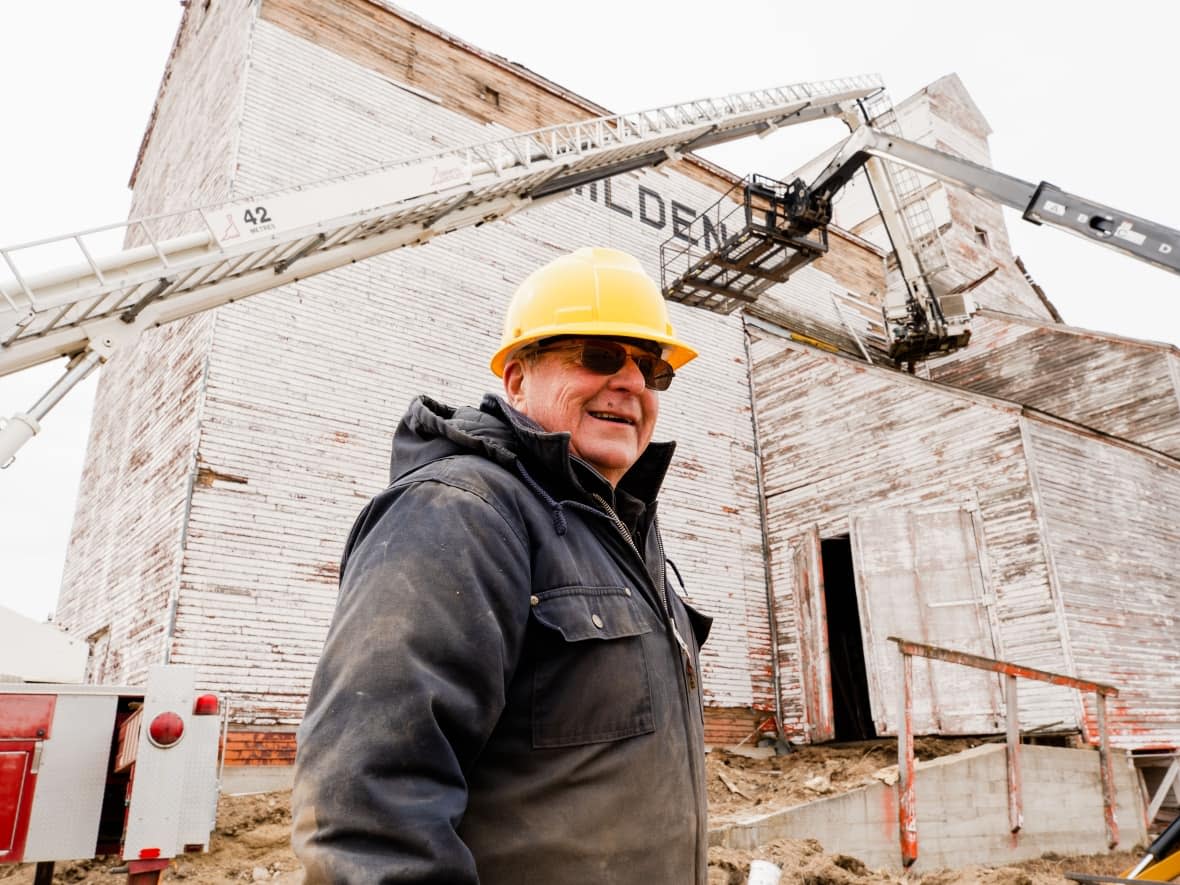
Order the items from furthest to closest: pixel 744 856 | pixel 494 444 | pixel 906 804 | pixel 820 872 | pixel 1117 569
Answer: pixel 1117 569 → pixel 906 804 → pixel 744 856 → pixel 820 872 → pixel 494 444

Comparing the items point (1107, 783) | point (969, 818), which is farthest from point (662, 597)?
point (1107, 783)

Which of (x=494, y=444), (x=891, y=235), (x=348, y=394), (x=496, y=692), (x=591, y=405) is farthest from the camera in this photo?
(x=891, y=235)

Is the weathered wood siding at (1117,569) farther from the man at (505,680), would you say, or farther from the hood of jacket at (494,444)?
the hood of jacket at (494,444)

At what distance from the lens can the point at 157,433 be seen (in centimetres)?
1125

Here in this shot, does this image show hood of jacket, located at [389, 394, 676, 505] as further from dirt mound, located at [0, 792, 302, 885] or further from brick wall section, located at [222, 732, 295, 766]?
brick wall section, located at [222, 732, 295, 766]

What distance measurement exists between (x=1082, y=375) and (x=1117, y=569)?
21.3 ft

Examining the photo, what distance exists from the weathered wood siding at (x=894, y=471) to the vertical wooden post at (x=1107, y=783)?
107 centimetres

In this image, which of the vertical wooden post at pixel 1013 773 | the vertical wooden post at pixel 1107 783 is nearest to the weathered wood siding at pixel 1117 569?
the vertical wooden post at pixel 1107 783

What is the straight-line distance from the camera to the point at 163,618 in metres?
9.40

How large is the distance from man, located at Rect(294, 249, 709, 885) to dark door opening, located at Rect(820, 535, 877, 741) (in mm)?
13299

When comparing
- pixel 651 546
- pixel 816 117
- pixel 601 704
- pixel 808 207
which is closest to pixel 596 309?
pixel 651 546

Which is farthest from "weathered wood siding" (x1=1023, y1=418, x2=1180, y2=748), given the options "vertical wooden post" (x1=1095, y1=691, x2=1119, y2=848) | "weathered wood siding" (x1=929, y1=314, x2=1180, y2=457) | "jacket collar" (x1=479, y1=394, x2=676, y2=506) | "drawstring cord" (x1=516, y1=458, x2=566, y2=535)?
"drawstring cord" (x1=516, y1=458, x2=566, y2=535)

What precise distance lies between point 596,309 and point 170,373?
10.8 meters

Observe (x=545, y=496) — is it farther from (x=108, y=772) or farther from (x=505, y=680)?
(x=108, y=772)
